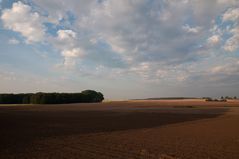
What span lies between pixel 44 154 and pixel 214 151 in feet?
25.9

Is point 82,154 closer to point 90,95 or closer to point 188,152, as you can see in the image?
point 188,152

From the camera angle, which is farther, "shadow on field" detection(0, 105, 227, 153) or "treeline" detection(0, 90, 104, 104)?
"treeline" detection(0, 90, 104, 104)

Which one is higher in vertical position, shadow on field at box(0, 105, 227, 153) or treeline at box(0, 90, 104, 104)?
treeline at box(0, 90, 104, 104)

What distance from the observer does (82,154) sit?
424 inches

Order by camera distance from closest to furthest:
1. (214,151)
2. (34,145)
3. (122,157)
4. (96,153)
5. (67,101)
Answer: (122,157), (96,153), (214,151), (34,145), (67,101)

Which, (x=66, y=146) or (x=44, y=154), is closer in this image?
(x=44, y=154)

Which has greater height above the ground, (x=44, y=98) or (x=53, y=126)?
(x=44, y=98)

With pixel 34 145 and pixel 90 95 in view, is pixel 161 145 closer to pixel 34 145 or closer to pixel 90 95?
pixel 34 145

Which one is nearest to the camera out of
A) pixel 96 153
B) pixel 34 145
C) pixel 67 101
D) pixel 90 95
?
pixel 96 153

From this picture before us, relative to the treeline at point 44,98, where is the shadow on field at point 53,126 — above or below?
below

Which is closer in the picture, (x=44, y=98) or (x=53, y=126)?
(x=53, y=126)

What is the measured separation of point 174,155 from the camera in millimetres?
10938

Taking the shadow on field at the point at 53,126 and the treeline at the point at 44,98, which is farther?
the treeline at the point at 44,98

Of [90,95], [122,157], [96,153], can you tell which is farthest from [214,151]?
[90,95]
